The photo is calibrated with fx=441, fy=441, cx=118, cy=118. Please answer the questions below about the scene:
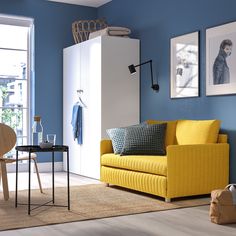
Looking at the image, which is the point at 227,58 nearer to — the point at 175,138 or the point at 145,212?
the point at 175,138

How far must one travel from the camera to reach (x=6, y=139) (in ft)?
14.1

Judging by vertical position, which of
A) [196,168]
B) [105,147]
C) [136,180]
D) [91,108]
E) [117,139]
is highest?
[91,108]

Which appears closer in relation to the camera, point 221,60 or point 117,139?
point 221,60

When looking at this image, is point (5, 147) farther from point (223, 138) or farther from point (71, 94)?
point (71, 94)

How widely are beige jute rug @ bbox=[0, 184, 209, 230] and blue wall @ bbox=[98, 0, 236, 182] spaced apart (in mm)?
1014

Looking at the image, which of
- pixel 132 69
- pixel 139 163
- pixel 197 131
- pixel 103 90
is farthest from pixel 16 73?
pixel 197 131

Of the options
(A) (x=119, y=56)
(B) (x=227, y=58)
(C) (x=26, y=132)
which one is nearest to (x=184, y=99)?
(B) (x=227, y=58)

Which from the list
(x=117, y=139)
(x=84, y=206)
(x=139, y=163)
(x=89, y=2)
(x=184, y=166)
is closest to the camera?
(x=84, y=206)

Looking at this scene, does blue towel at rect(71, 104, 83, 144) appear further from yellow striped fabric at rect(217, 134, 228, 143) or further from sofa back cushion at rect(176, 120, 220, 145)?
yellow striped fabric at rect(217, 134, 228, 143)

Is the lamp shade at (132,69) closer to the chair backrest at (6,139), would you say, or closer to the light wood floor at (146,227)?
the chair backrest at (6,139)

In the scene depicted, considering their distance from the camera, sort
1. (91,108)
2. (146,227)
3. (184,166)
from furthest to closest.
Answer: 1. (91,108)
2. (184,166)
3. (146,227)

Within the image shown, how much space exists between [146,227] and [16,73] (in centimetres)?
423

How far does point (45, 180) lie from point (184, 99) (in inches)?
82.9

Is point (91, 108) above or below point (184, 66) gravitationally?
below
